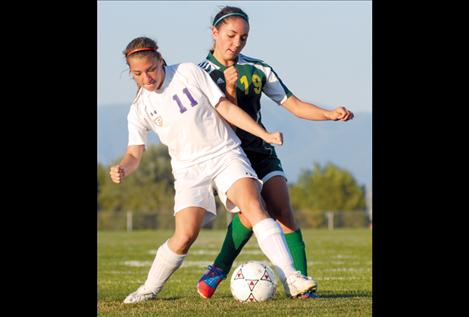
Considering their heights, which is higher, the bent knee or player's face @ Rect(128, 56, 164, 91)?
player's face @ Rect(128, 56, 164, 91)

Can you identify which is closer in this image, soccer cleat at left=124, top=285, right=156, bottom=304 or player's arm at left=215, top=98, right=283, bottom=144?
player's arm at left=215, top=98, right=283, bottom=144

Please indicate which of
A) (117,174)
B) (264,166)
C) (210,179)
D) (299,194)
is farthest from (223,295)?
(299,194)

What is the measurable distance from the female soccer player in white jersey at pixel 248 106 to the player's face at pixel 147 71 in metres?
0.52

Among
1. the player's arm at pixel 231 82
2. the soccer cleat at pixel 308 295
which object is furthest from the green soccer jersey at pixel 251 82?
the soccer cleat at pixel 308 295

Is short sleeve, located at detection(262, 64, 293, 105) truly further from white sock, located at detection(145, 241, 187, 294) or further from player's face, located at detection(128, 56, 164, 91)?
white sock, located at detection(145, 241, 187, 294)

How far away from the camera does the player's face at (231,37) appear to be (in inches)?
277

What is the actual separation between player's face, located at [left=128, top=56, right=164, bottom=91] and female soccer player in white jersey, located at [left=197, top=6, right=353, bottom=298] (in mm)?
521

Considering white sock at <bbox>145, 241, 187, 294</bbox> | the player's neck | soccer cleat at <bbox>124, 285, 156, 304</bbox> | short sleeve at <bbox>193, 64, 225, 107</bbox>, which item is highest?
the player's neck

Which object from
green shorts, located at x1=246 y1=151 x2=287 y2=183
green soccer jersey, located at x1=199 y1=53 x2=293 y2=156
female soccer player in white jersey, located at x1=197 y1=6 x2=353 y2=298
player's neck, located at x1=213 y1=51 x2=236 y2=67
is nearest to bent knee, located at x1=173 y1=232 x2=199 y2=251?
female soccer player in white jersey, located at x1=197 y1=6 x2=353 y2=298

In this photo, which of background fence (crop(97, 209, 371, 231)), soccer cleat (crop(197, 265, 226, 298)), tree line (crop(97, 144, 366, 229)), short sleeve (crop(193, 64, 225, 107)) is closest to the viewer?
short sleeve (crop(193, 64, 225, 107))

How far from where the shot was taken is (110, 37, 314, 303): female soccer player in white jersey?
689 centimetres

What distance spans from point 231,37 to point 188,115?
67cm

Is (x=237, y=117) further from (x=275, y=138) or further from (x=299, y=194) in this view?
(x=299, y=194)
